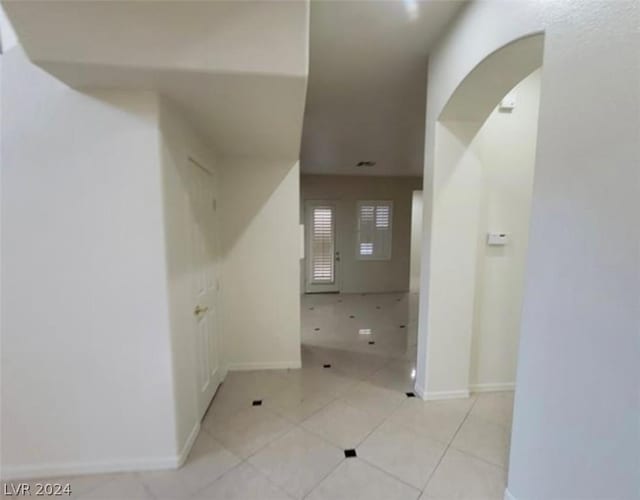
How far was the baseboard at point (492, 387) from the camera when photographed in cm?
272

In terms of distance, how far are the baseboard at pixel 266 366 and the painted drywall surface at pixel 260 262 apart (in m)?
0.01

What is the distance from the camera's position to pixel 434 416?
92.8 inches

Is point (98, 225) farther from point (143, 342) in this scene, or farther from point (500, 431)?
point (500, 431)

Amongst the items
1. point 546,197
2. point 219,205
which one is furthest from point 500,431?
point 219,205

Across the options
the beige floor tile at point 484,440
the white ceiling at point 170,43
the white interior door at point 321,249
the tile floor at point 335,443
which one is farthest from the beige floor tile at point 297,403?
the white interior door at point 321,249

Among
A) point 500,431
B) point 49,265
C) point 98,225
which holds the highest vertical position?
point 98,225

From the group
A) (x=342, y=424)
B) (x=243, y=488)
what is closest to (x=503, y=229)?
(x=342, y=424)

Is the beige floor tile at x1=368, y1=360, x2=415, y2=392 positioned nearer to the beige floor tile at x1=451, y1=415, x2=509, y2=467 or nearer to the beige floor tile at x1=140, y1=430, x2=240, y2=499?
the beige floor tile at x1=451, y1=415, x2=509, y2=467

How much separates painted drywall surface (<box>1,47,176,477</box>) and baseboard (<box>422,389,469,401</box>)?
202cm

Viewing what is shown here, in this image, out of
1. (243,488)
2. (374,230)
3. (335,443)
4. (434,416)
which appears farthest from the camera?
(374,230)

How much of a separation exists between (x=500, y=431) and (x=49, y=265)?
317 cm

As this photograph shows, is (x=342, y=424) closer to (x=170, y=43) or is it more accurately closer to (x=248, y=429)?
(x=248, y=429)

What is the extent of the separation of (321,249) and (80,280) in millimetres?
5483

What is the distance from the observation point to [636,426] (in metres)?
0.96
